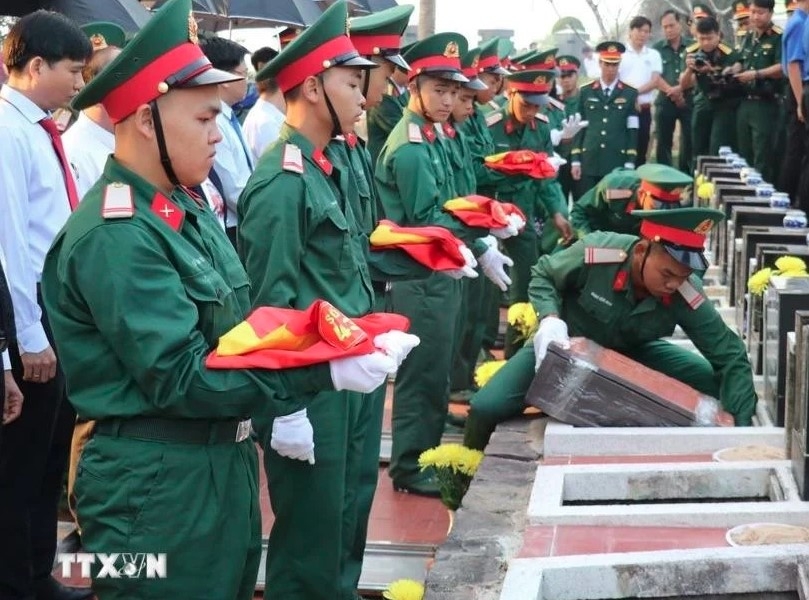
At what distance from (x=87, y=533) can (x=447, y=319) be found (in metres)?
3.35

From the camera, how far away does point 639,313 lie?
18.7 feet

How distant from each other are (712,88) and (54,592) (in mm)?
9467

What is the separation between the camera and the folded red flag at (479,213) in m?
5.12

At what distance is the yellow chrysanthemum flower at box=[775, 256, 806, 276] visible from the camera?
5.63 metres

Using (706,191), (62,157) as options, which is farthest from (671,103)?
(62,157)

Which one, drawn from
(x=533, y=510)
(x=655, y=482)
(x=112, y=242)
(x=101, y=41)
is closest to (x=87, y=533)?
(x=112, y=242)

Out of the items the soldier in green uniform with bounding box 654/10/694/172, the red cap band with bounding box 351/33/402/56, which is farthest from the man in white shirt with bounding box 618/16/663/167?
the red cap band with bounding box 351/33/402/56

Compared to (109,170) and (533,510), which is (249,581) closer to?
(109,170)

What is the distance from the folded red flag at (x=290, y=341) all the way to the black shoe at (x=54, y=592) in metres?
2.03

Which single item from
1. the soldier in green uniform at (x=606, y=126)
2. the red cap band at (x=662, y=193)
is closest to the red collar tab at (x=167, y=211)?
the red cap band at (x=662, y=193)

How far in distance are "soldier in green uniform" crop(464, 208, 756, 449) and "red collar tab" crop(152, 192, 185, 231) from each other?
294 centimetres

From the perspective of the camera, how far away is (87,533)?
2.66 metres

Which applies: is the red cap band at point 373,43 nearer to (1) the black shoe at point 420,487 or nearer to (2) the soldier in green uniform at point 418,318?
(2) the soldier in green uniform at point 418,318

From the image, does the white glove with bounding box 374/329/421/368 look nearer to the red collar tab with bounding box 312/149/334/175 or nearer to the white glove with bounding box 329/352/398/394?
the white glove with bounding box 329/352/398/394
